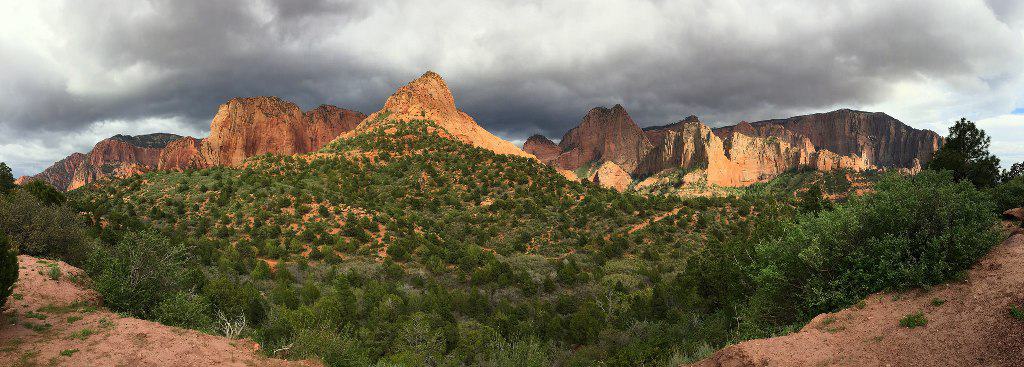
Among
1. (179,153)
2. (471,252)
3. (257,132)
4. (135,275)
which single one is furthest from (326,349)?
(179,153)

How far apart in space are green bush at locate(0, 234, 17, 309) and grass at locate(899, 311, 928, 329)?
26.0m

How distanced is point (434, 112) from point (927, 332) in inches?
2701

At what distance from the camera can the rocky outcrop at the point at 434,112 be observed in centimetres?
7025

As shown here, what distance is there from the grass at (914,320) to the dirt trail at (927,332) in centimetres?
11

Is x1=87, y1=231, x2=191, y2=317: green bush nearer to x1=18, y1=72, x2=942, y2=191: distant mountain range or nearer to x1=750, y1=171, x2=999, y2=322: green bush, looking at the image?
x1=750, y1=171, x2=999, y2=322: green bush

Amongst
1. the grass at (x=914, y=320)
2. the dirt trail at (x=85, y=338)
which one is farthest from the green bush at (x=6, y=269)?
the grass at (x=914, y=320)

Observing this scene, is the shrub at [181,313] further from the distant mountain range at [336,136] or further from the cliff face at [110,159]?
the cliff face at [110,159]

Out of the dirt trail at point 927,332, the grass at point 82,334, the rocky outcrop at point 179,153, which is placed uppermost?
the rocky outcrop at point 179,153

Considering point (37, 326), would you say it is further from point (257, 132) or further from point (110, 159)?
point (110, 159)

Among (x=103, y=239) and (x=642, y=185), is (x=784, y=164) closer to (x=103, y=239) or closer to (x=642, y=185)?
(x=642, y=185)

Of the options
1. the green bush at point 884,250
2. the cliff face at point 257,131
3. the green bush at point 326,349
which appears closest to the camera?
the green bush at point 884,250

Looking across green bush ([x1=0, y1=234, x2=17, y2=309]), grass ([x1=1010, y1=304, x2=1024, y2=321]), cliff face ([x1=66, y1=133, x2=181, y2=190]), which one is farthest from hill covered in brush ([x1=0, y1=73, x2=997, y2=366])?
cliff face ([x1=66, y1=133, x2=181, y2=190])

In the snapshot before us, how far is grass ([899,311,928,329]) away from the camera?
10.7m

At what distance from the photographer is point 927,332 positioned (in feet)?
33.8
